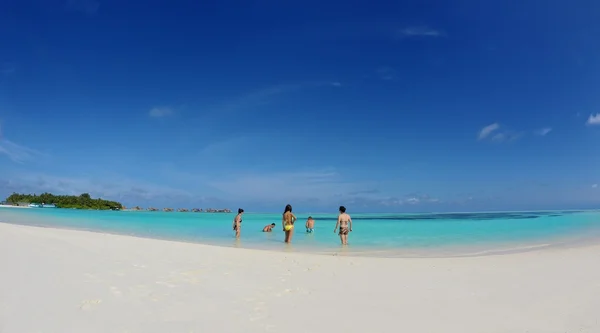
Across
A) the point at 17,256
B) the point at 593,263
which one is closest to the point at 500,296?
the point at 593,263

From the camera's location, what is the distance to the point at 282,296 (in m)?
5.27

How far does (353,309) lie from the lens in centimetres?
471

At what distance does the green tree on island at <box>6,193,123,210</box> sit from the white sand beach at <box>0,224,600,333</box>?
127 metres

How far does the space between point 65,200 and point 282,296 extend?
5486 inches

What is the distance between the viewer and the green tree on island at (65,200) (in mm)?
117312

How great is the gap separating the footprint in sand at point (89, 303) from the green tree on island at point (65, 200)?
130745mm

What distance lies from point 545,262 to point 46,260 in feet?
39.2

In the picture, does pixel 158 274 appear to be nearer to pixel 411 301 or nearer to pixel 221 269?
pixel 221 269

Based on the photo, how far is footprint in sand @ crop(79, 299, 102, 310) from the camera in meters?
4.48

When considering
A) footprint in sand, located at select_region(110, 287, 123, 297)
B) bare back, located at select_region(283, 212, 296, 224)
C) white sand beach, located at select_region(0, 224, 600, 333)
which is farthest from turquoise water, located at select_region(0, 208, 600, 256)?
footprint in sand, located at select_region(110, 287, 123, 297)

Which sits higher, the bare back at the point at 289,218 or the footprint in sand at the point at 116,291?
the bare back at the point at 289,218

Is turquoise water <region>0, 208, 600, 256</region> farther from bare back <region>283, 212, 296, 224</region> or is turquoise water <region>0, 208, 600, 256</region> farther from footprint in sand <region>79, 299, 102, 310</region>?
footprint in sand <region>79, 299, 102, 310</region>

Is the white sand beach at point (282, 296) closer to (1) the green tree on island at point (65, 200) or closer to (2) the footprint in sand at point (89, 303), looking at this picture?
(2) the footprint in sand at point (89, 303)

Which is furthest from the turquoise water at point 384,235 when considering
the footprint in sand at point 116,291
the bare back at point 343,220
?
the footprint in sand at point 116,291
